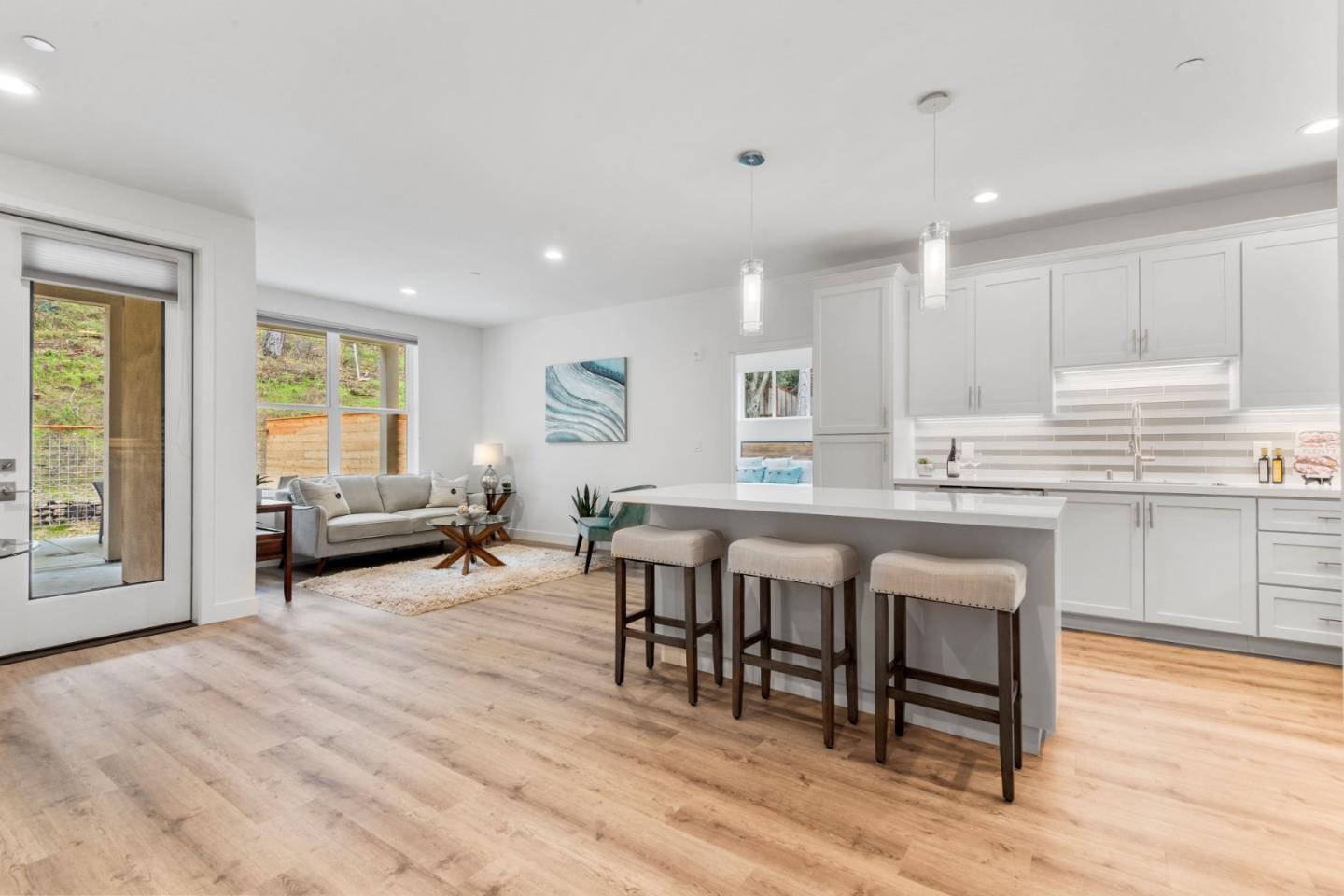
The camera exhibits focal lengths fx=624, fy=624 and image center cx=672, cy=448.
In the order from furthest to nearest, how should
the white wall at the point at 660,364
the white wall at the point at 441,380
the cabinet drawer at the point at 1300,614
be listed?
the white wall at the point at 441,380 → the white wall at the point at 660,364 → the cabinet drawer at the point at 1300,614

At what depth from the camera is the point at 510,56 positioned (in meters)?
2.39

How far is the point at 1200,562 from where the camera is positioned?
11.2 ft

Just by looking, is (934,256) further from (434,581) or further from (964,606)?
(434,581)

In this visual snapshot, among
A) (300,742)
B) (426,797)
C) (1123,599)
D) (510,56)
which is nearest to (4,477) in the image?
(300,742)

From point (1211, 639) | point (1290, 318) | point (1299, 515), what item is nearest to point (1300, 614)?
point (1211, 639)

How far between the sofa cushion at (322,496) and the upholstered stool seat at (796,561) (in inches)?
175

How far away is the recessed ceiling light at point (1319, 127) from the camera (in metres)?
2.83

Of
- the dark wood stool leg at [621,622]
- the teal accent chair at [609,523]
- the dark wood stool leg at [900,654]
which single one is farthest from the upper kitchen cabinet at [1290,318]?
the teal accent chair at [609,523]

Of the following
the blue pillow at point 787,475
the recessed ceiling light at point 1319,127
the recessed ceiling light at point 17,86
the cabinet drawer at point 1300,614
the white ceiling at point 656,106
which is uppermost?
the recessed ceiling light at point 17,86

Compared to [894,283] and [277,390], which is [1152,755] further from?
[277,390]

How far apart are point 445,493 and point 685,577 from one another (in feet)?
15.1

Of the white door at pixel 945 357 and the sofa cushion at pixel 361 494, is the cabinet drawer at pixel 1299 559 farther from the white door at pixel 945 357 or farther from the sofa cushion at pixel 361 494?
the sofa cushion at pixel 361 494

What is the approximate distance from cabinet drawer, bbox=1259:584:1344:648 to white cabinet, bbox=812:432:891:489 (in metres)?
2.03

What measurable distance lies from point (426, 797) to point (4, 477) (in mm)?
3081
